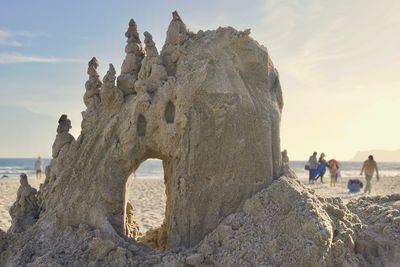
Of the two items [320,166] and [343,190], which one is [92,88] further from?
[320,166]

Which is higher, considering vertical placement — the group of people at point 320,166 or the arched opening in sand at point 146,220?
the group of people at point 320,166

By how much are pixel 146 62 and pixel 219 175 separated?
52.8 inches

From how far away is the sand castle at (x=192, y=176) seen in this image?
12.7 ft

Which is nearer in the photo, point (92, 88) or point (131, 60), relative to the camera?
point (92, 88)

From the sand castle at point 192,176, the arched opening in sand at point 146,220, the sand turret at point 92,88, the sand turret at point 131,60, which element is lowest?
the arched opening in sand at point 146,220

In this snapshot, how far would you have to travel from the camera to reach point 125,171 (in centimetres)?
436

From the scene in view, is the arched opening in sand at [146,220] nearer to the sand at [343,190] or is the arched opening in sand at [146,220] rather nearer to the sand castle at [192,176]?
the sand castle at [192,176]

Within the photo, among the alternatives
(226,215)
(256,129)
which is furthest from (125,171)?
(256,129)

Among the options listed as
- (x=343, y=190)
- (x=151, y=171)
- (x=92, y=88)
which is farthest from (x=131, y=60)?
(x=151, y=171)

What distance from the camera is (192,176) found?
4246mm

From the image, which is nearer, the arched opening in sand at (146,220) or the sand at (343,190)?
the arched opening in sand at (146,220)

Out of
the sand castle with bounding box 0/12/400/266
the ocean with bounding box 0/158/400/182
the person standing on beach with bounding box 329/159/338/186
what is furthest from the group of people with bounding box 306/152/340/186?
the sand castle with bounding box 0/12/400/266

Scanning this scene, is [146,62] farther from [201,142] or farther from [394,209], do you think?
[394,209]

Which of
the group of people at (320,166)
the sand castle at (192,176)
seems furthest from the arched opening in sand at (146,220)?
the group of people at (320,166)
